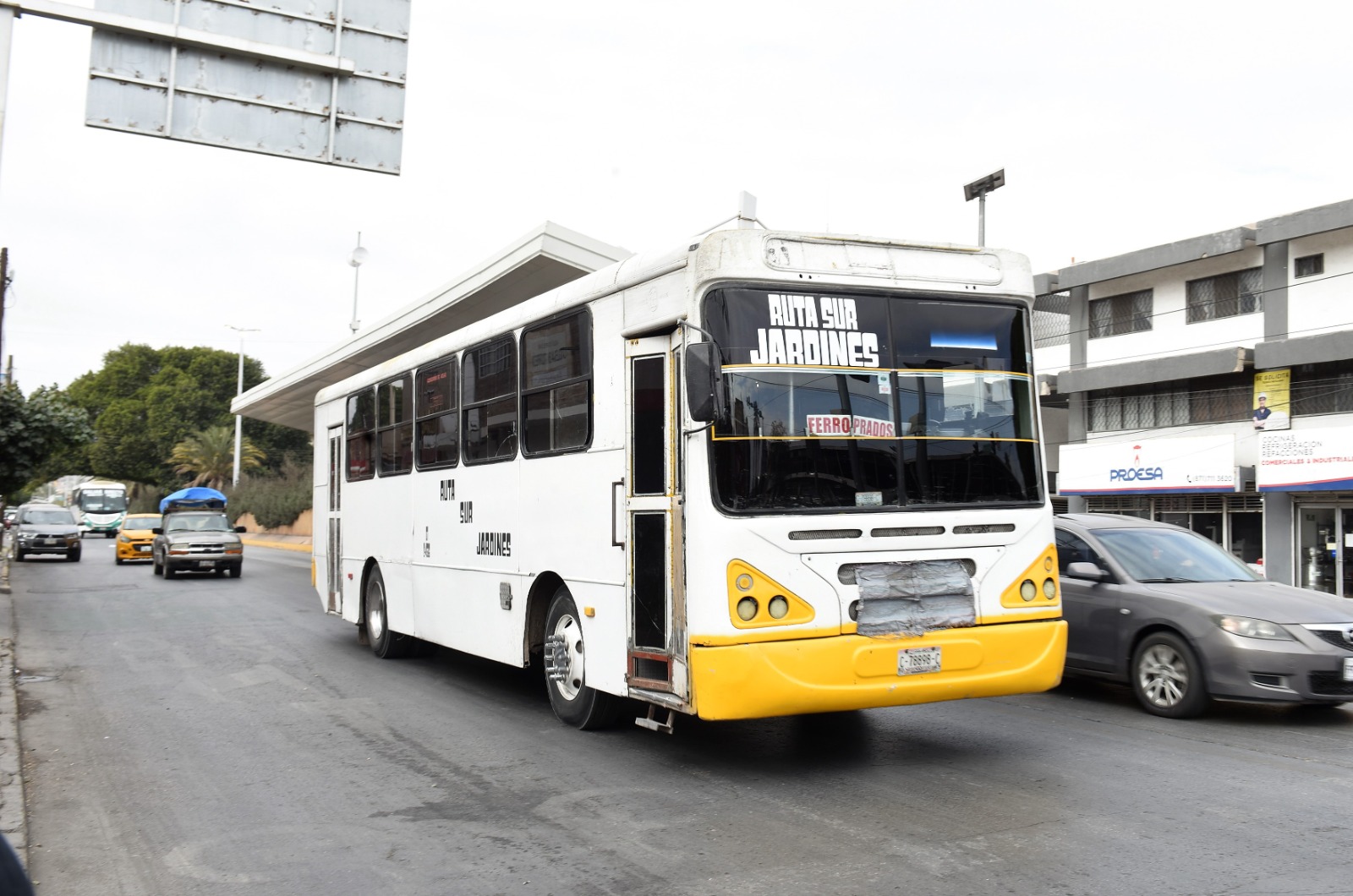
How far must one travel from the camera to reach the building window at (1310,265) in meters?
25.0

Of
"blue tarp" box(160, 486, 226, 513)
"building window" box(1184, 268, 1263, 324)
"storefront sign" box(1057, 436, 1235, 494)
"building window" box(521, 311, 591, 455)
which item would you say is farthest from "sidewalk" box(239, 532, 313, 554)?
"building window" box(521, 311, 591, 455)

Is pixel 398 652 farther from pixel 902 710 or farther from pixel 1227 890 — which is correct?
pixel 1227 890

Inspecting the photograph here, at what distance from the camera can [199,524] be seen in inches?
1104

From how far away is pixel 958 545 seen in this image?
22.9 ft

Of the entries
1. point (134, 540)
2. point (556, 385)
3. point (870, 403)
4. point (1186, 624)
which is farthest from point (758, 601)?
point (134, 540)

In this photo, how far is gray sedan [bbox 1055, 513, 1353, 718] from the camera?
8.30m

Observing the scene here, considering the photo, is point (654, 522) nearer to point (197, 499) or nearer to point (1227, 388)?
point (1227, 388)

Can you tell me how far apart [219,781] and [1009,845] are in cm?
468

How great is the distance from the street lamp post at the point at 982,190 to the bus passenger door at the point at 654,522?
18.8 meters

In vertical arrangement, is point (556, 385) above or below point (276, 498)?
above

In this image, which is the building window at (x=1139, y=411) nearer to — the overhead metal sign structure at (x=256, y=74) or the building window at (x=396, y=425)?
the building window at (x=396, y=425)

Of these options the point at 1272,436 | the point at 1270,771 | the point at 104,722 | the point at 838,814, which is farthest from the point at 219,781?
the point at 1272,436

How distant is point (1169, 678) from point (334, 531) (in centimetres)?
1011

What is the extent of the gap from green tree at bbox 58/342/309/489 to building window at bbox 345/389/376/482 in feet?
219
